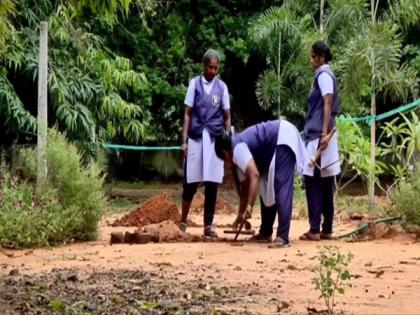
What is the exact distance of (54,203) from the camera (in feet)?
29.5

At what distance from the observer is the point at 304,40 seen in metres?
16.2

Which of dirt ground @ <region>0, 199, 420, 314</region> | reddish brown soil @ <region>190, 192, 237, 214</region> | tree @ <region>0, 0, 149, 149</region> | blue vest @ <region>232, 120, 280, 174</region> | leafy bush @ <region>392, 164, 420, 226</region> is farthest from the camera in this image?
reddish brown soil @ <region>190, 192, 237, 214</region>

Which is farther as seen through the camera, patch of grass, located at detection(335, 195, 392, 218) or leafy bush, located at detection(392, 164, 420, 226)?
patch of grass, located at detection(335, 195, 392, 218)

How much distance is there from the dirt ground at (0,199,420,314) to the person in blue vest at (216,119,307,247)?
14.2 inches

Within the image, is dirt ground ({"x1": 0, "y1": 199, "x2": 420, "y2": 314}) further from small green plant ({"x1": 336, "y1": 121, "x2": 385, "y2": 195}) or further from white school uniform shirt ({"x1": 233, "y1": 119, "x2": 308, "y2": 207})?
small green plant ({"x1": 336, "y1": 121, "x2": 385, "y2": 195})

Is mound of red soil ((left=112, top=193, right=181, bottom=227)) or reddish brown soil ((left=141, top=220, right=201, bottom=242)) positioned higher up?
mound of red soil ((left=112, top=193, right=181, bottom=227))

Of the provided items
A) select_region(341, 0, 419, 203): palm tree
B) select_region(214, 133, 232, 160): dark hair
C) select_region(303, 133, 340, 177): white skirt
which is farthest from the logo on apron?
select_region(341, 0, 419, 203): palm tree

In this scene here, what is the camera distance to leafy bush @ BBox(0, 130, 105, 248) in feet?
28.3

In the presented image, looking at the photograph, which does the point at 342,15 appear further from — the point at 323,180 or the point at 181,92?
the point at 323,180

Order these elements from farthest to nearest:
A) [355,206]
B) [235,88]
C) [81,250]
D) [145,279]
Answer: [235,88], [355,206], [81,250], [145,279]

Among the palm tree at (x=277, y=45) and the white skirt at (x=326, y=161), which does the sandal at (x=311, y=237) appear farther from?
the palm tree at (x=277, y=45)

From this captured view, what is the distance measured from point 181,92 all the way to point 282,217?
11.4 meters

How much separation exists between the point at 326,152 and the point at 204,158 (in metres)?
1.25

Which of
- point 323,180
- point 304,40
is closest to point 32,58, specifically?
point 304,40
